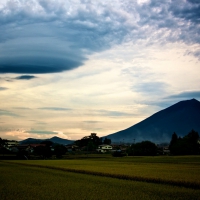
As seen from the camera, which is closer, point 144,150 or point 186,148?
point 186,148

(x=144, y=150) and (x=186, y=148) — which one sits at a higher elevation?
(x=186, y=148)

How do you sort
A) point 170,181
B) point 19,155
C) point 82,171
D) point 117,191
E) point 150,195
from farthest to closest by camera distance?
point 19,155 → point 82,171 → point 170,181 → point 117,191 → point 150,195

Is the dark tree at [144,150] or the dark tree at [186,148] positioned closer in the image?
the dark tree at [186,148]

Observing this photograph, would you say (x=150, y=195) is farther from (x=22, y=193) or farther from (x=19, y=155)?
(x=19, y=155)

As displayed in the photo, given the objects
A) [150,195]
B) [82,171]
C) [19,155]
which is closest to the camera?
[150,195]

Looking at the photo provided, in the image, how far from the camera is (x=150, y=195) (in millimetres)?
17172

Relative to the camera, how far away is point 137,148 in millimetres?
116250

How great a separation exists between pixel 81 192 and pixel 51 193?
1734mm

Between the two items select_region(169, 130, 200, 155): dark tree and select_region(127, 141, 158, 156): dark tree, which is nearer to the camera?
select_region(169, 130, 200, 155): dark tree

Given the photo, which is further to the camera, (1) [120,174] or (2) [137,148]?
(2) [137,148]

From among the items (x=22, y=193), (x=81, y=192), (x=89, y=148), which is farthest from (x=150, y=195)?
(x=89, y=148)

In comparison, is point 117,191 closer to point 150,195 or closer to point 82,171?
point 150,195

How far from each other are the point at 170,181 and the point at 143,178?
3.22 meters

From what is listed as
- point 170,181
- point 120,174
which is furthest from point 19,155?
point 170,181
